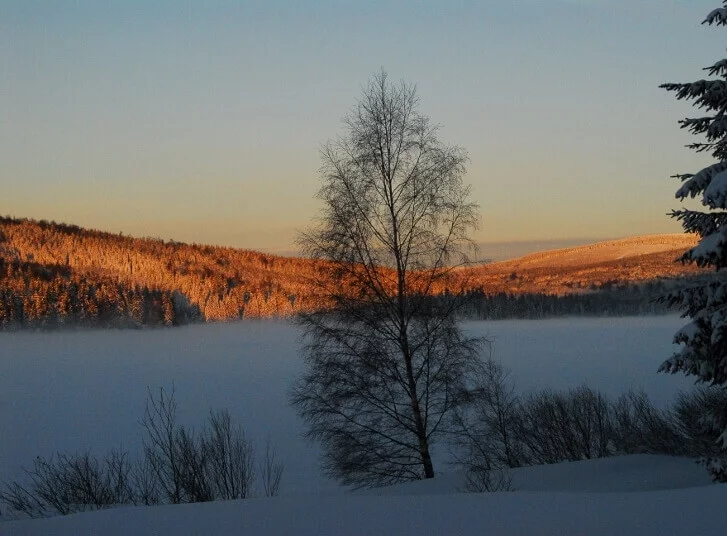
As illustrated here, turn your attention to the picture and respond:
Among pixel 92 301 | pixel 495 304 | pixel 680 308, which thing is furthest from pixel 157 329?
pixel 680 308

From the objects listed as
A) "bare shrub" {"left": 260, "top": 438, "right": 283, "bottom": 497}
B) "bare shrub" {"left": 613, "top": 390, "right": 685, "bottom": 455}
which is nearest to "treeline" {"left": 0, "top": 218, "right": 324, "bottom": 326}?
"bare shrub" {"left": 613, "top": 390, "right": 685, "bottom": 455}

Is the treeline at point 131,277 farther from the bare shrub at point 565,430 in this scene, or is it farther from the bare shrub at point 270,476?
the bare shrub at point 270,476

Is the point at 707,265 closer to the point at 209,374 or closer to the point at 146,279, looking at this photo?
the point at 209,374

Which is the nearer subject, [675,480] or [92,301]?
[675,480]

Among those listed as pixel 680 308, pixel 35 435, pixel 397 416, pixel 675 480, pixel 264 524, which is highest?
pixel 680 308

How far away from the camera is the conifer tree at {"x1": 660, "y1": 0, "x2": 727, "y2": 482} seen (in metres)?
9.06

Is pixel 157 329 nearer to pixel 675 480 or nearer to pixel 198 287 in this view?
pixel 198 287

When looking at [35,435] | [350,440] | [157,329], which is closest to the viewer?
[350,440]

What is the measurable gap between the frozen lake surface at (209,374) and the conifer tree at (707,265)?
22.2ft

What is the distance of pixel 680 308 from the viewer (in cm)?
981

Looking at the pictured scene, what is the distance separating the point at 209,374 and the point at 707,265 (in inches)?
2557

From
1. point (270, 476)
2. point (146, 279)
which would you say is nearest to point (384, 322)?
point (270, 476)

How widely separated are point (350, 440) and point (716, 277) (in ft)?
27.4

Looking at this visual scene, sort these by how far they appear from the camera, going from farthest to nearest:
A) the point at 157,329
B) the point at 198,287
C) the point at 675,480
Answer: the point at 198,287, the point at 157,329, the point at 675,480
